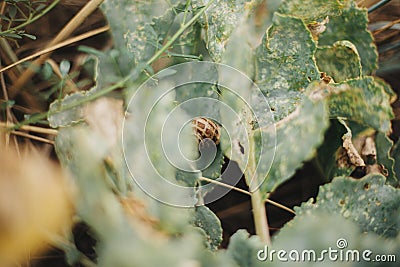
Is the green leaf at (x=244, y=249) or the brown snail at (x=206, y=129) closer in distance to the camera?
the green leaf at (x=244, y=249)

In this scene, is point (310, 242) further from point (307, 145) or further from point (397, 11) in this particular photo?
point (397, 11)

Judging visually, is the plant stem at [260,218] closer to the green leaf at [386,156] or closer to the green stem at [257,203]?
the green stem at [257,203]

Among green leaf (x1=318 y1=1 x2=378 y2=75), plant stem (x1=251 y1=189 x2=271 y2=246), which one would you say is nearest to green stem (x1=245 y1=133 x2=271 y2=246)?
plant stem (x1=251 y1=189 x2=271 y2=246)

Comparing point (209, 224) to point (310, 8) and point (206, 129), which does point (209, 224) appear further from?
point (310, 8)

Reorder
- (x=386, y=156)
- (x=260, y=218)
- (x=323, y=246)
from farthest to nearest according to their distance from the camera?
1. (x=386, y=156)
2. (x=260, y=218)
3. (x=323, y=246)

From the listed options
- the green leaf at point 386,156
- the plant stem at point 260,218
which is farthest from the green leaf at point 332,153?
the plant stem at point 260,218

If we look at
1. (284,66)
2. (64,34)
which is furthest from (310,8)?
(64,34)

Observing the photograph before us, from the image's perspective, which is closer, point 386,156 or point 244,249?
point 244,249

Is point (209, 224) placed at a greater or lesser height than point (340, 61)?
lesser
